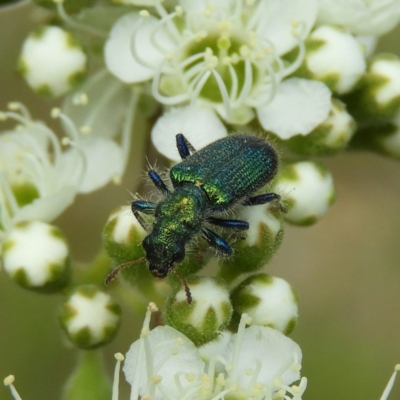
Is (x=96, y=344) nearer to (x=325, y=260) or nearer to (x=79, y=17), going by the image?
(x=79, y=17)

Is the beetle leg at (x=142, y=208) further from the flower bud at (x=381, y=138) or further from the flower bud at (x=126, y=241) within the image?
the flower bud at (x=381, y=138)

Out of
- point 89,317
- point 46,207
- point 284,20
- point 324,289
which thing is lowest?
point 324,289

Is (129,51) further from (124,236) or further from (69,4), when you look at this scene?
(124,236)

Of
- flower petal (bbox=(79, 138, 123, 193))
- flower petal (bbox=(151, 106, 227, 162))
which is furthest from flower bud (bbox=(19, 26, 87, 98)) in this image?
flower petal (bbox=(151, 106, 227, 162))

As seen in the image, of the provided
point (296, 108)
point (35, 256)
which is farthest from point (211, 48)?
point (35, 256)

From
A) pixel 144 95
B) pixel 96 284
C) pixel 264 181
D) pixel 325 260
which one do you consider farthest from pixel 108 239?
pixel 325 260

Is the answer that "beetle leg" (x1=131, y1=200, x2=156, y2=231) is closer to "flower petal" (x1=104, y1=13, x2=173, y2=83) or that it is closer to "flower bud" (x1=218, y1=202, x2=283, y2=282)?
"flower bud" (x1=218, y1=202, x2=283, y2=282)

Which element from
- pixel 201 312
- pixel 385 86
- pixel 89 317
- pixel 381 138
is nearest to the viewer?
pixel 201 312
